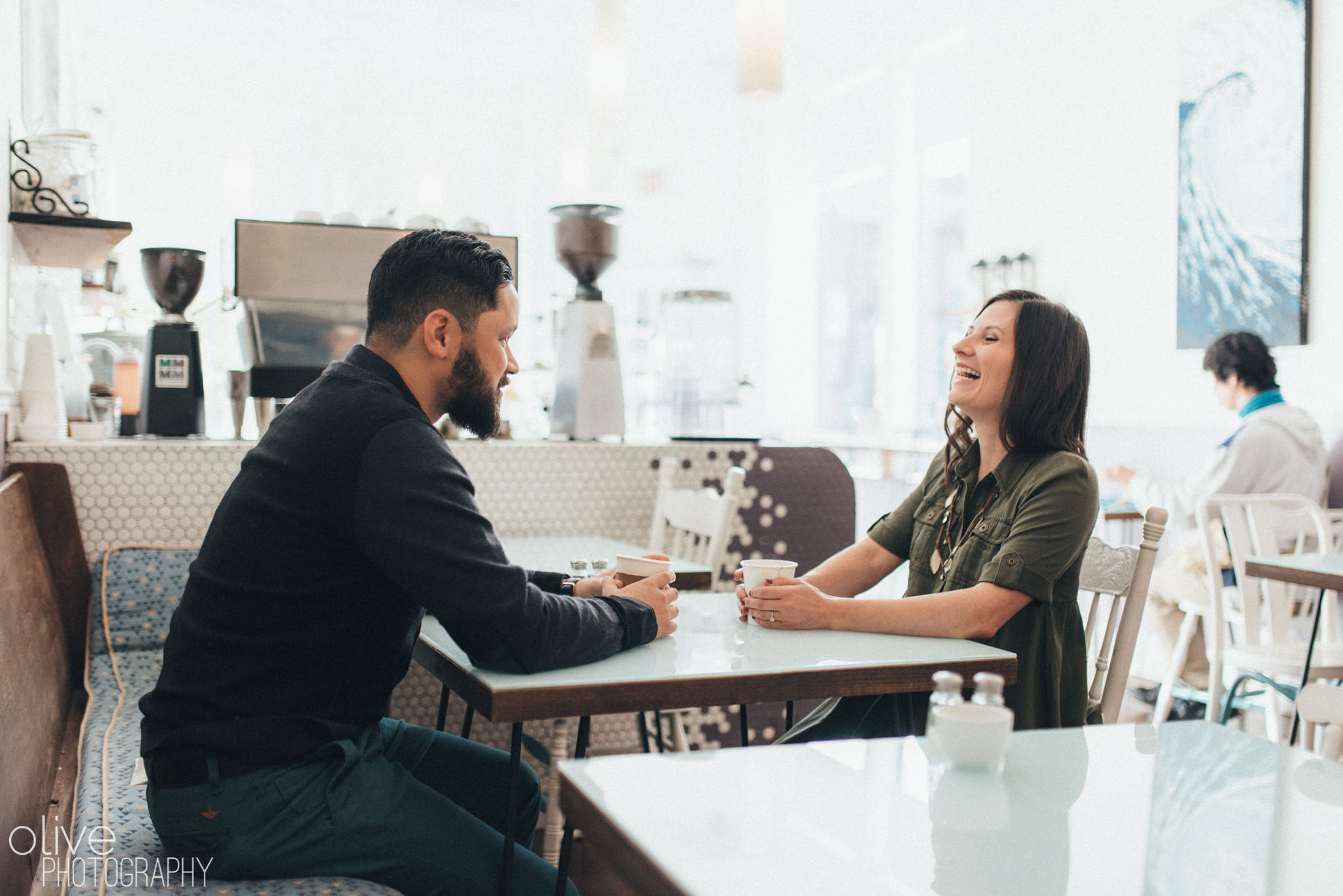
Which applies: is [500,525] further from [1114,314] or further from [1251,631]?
[1114,314]

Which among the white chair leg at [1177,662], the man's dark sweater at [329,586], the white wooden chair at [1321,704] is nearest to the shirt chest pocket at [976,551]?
the white wooden chair at [1321,704]

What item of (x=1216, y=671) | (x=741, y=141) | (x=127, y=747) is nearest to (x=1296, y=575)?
(x=1216, y=671)

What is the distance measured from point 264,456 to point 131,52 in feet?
20.3

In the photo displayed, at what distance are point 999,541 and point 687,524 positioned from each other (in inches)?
38.5

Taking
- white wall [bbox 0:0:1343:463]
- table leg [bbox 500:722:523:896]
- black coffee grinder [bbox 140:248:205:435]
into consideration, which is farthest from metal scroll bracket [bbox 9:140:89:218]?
table leg [bbox 500:722:523:896]

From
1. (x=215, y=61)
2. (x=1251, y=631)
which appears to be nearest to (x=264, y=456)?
(x=1251, y=631)

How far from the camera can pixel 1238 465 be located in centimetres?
362

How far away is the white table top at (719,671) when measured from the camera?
46.0 inches

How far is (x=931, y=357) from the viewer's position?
6359 mm

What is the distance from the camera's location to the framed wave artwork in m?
3.97

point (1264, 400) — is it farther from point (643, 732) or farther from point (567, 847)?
point (567, 847)

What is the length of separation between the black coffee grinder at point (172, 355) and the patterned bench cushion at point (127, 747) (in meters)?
0.37

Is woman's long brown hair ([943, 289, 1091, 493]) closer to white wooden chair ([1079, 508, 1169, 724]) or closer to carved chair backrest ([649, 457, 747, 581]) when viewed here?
white wooden chair ([1079, 508, 1169, 724])

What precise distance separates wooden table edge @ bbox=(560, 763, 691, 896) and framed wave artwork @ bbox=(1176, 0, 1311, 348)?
4.03 meters
